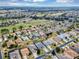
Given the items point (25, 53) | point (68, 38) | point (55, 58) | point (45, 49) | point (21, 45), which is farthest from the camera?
point (68, 38)

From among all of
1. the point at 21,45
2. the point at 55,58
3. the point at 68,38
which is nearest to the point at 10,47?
the point at 21,45

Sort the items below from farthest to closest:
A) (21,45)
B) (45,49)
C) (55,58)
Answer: (21,45) → (45,49) → (55,58)

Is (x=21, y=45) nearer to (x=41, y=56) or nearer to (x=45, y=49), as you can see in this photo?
(x=45, y=49)

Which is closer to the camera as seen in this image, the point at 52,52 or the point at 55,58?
the point at 55,58

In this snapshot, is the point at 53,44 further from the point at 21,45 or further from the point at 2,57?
the point at 2,57

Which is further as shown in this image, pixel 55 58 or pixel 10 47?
pixel 10 47

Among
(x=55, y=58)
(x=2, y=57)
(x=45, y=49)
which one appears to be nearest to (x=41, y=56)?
(x=55, y=58)

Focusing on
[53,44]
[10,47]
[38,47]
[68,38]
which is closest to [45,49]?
[38,47]

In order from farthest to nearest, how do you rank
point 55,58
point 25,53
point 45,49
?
1. point 45,49
2. point 25,53
3. point 55,58
